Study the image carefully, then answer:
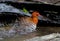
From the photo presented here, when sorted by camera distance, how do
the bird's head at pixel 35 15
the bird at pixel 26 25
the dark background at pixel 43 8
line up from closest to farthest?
the bird at pixel 26 25 → the bird's head at pixel 35 15 → the dark background at pixel 43 8

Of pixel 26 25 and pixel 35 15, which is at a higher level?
pixel 35 15

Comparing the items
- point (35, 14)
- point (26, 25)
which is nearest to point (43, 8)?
point (35, 14)

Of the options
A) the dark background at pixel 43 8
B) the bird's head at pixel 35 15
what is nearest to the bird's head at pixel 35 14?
the bird's head at pixel 35 15

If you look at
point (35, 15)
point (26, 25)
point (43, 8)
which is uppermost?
point (43, 8)

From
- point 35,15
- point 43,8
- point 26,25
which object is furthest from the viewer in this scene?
point 43,8

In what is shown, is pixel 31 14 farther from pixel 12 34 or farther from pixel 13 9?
pixel 12 34

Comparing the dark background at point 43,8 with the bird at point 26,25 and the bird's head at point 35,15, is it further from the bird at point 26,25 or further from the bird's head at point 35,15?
the bird at point 26,25

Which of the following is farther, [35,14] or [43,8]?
[43,8]

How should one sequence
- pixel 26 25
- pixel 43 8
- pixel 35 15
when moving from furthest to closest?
pixel 43 8 < pixel 35 15 < pixel 26 25

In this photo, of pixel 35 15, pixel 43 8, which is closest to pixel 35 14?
pixel 35 15

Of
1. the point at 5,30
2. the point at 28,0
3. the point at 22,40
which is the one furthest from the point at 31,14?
the point at 22,40

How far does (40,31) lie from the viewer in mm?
7480

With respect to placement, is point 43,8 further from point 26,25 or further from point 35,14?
point 26,25

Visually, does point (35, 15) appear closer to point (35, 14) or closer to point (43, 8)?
point (35, 14)
